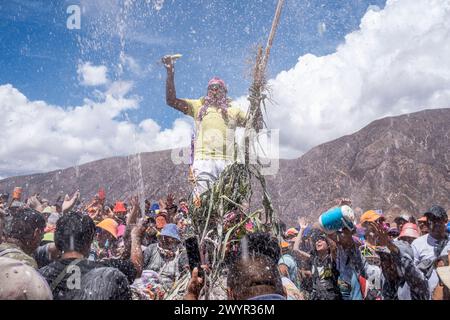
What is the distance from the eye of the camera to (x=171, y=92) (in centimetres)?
412

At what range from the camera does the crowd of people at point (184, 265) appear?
2.00 m

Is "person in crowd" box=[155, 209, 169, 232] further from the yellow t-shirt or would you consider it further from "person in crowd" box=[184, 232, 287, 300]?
"person in crowd" box=[184, 232, 287, 300]

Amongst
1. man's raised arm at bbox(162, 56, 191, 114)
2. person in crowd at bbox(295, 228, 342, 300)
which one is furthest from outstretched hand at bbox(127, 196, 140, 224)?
person in crowd at bbox(295, 228, 342, 300)

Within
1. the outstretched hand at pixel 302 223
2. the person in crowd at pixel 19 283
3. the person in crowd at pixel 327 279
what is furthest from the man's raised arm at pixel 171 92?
the outstretched hand at pixel 302 223

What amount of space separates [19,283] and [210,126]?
2654mm

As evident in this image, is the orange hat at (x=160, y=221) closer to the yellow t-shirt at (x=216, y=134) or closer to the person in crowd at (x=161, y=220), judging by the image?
the person in crowd at (x=161, y=220)

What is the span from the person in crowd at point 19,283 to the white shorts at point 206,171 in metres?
2.11

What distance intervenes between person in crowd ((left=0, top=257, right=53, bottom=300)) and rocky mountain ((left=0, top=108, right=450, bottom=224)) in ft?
79.9

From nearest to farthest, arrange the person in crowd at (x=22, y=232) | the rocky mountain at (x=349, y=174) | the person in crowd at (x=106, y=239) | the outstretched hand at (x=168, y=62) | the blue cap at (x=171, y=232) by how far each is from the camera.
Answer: the person in crowd at (x=22, y=232) < the outstretched hand at (x=168, y=62) < the blue cap at (x=171, y=232) < the person in crowd at (x=106, y=239) < the rocky mountain at (x=349, y=174)

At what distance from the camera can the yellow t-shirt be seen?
12.7ft
